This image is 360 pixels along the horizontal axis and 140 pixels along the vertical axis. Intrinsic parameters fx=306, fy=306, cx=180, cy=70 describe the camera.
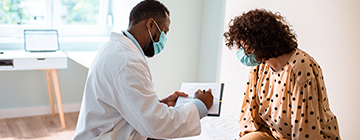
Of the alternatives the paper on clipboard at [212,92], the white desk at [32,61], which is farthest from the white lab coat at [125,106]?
the white desk at [32,61]

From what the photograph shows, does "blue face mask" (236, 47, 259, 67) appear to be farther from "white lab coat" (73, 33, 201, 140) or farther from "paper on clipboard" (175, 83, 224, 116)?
"white lab coat" (73, 33, 201, 140)

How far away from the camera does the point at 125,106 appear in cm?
113

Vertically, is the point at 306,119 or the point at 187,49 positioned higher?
the point at 187,49

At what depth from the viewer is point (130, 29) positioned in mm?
1389

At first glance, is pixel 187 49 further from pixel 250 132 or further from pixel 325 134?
pixel 325 134

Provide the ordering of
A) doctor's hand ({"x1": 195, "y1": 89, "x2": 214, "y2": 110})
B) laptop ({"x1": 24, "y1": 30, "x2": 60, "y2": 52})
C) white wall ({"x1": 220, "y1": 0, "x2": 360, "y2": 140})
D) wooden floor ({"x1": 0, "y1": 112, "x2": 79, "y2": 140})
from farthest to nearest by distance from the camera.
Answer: laptop ({"x1": 24, "y1": 30, "x2": 60, "y2": 52})
wooden floor ({"x1": 0, "y1": 112, "x2": 79, "y2": 140})
white wall ({"x1": 220, "y1": 0, "x2": 360, "y2": 140})
doctor's hand ({"x1": 195, "y1": 89, "x2": 214, "y2": 110})

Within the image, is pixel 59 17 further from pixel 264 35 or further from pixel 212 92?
pixel 264 35

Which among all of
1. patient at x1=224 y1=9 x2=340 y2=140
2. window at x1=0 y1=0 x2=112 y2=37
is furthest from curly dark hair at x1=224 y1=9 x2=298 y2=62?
window at x1=0 y1=0 x2=112 y2=37

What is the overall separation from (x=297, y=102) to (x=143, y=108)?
688mm

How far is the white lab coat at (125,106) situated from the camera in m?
1.11

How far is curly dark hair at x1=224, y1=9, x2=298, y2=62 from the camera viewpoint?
4.55 ft

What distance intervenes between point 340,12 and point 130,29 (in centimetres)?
121

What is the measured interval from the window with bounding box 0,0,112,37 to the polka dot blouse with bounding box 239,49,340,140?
243 centimetres

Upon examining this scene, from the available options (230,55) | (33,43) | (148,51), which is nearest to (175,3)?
(230,55)
